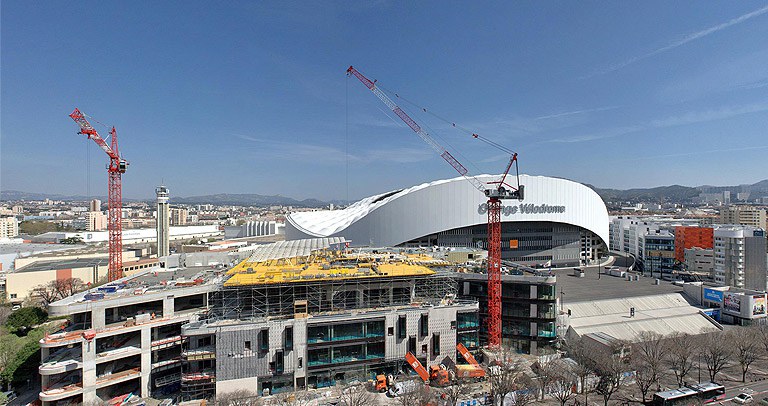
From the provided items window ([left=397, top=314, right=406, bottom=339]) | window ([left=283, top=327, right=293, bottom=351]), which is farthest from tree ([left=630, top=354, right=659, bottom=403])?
window ([left=283, top=327, right=293, bottom=351])

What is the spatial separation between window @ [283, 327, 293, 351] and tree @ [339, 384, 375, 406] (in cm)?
382

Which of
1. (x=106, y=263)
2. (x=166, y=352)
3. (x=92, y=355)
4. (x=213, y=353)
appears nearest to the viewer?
(x=92, y=355)

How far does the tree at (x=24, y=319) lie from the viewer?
29.1 meters

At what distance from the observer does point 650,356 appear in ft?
69.0

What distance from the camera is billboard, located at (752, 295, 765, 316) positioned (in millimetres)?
30250

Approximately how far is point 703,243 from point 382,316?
1939 inches

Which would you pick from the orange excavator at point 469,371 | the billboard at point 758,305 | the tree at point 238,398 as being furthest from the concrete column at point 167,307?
the billboard at point 758,305

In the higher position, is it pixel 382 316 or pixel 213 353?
A: pixel 382 316

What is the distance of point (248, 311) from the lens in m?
22.0

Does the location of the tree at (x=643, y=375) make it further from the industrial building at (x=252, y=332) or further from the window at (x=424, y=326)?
the window at (x=424, y=326)

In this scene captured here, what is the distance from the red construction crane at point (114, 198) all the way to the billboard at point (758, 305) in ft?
193

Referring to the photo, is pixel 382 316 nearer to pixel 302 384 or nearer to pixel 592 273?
pixel 302 384

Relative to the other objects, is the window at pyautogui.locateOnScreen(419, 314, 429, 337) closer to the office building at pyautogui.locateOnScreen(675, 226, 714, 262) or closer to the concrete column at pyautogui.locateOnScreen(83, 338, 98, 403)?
the concrete column at pyautogui.locateOnScreen(83, 338, 98, 403)

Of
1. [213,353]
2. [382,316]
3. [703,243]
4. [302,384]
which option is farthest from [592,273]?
[213,353]
